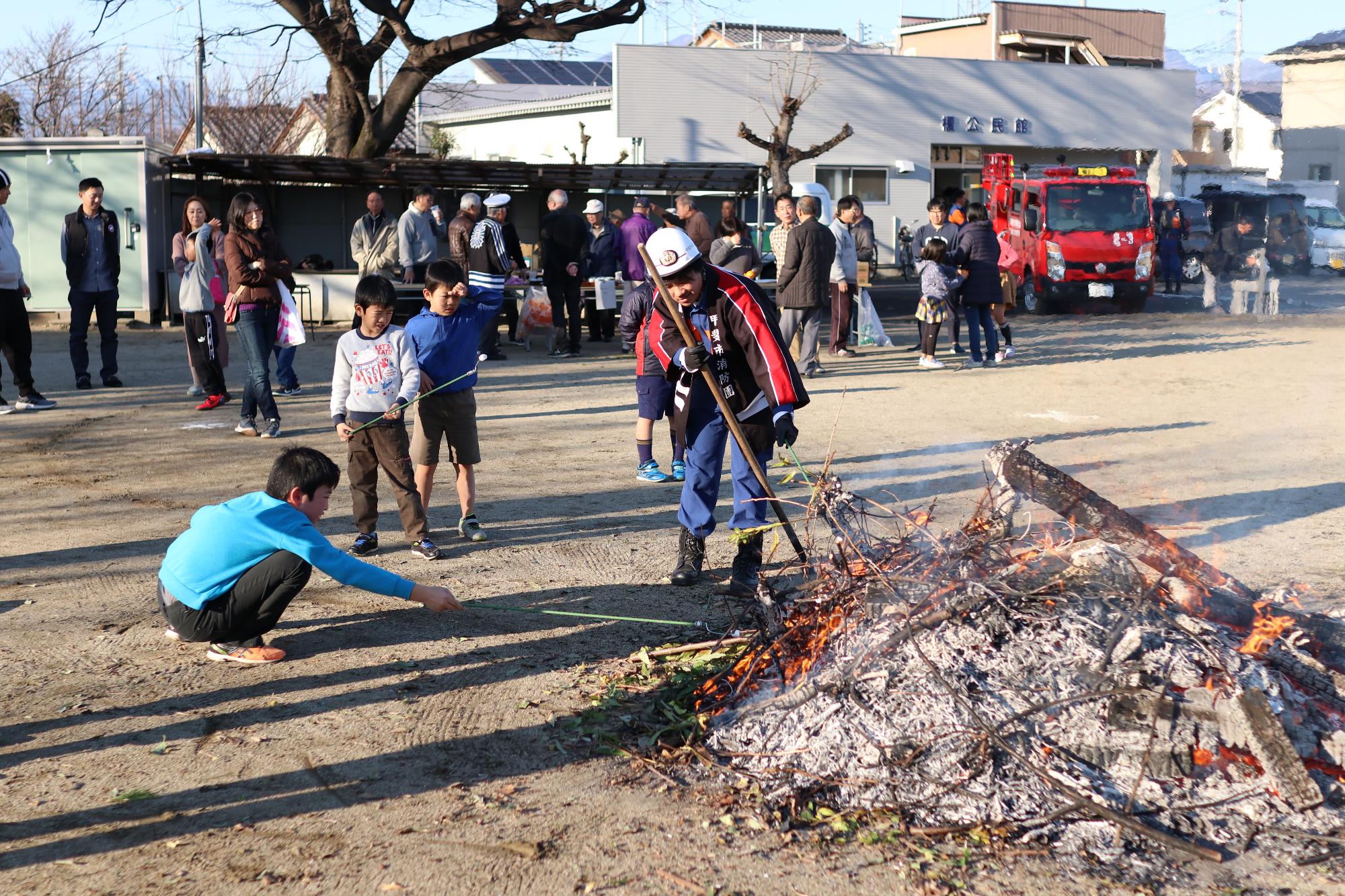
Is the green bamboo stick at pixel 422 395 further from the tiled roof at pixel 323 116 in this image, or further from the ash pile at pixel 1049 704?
the tiled roof at pixel 323 116

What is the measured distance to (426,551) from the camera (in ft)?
21.2

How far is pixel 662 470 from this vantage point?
8578mm

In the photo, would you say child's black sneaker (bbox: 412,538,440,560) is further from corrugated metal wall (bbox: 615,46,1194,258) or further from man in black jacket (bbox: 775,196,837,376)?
corrugated metal wall (bbox: 615,46,1194,258)

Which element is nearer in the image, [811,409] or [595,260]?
[811,409]

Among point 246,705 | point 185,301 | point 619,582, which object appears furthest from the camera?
point 185,301

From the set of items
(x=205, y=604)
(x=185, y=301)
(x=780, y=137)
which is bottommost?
(x=205, y=604)

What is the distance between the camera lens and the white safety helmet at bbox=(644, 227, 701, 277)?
18.0 feet

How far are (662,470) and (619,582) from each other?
2.53m

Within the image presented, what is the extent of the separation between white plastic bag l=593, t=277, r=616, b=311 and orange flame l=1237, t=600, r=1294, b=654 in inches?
454

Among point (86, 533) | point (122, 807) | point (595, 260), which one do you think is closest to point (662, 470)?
point (86, 533)

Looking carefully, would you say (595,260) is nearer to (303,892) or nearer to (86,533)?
(86,533)

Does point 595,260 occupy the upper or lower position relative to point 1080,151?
lower

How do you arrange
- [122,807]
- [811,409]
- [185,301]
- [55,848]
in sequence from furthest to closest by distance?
[811,409], [185,301], [122,807], [55,848]

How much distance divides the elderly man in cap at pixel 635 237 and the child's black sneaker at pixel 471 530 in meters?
7.80
